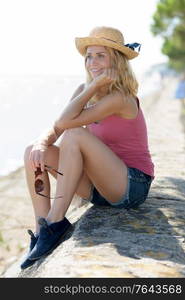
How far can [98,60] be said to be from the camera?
3.68 meters

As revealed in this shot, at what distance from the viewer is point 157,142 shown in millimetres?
9328

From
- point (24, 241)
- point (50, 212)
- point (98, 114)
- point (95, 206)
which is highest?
point (98, 114)

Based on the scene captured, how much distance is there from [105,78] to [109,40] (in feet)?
0.96

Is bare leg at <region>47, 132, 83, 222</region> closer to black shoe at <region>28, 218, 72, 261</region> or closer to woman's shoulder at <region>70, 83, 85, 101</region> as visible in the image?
black shoe at <region>28, 218, 72, 261</region>

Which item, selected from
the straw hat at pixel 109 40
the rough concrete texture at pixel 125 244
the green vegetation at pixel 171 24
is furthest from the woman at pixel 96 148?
the green vegetation at pixel 171 24

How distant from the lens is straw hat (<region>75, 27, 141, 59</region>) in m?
3.62

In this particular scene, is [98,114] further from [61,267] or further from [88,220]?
[61,267]

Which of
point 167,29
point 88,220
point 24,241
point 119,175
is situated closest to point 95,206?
point 88,220

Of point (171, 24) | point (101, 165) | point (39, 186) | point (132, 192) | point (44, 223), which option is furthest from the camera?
point (171, 24)

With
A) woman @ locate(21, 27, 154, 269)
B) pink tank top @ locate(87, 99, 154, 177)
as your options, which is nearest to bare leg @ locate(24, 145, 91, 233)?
woman @ locate(21, 27, 154, 269)

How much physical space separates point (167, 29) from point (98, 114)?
74.2 feet

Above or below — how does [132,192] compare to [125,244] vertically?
above

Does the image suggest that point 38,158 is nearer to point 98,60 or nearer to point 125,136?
point 125,136

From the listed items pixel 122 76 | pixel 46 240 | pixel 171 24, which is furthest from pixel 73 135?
pixel 171 24
